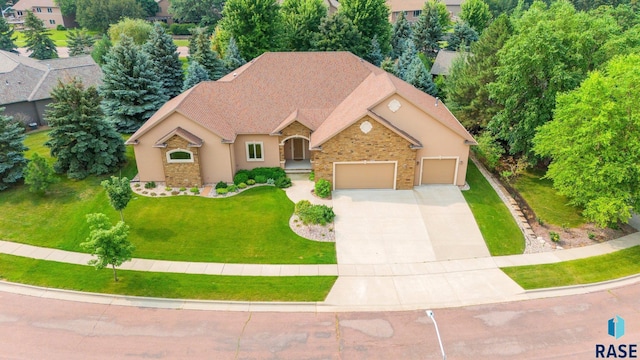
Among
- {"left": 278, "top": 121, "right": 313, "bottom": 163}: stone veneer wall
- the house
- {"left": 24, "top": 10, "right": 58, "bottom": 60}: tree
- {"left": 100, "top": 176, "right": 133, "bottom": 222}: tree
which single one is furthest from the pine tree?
{"left": 24, "top": 10, "right": 58, "bottom": 60}: tree

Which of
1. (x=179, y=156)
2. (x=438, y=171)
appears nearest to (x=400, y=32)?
(x=438, y=171)

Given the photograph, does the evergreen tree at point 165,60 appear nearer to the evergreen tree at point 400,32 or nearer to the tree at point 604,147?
the tree at point 604,147

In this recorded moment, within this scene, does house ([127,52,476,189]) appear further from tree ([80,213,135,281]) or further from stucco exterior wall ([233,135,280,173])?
tree ([80,213,135,281])

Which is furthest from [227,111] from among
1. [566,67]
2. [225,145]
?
[566,67]

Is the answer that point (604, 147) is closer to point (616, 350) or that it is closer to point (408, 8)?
point (616, 350)

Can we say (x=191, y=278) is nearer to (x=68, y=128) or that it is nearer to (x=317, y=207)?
(x=317, y=207)
